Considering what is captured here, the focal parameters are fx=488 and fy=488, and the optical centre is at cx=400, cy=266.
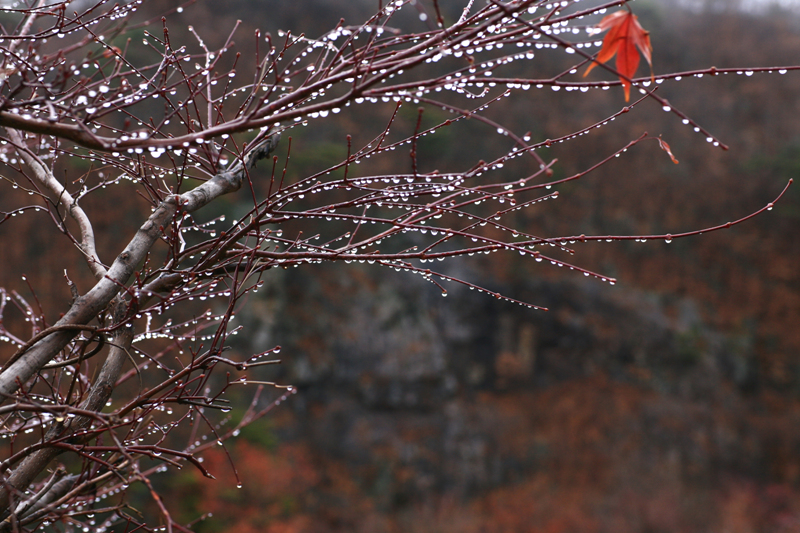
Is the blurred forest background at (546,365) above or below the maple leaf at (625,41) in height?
below

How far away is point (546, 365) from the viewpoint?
9.03 metres

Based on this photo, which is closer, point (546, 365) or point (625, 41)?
point (625, 41)

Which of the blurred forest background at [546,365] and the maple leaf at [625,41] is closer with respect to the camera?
the maple leaf at [625,41]

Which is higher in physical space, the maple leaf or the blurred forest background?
the maple leaf

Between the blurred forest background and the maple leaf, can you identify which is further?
the blurred forest background

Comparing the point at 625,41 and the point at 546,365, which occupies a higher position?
the point at 625,41

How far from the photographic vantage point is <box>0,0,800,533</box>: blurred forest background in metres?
7.14

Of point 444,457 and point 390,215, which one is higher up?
point 390,215

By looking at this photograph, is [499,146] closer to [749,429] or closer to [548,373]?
[548,373]

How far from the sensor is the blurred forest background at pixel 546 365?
281 inches

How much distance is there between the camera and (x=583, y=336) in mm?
9180

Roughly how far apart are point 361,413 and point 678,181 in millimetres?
8732

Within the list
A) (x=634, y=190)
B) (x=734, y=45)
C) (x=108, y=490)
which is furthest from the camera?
(x=734, y=45)

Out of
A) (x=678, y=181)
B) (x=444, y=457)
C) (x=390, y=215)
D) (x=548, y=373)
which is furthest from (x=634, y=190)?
(x=444, y=457)
